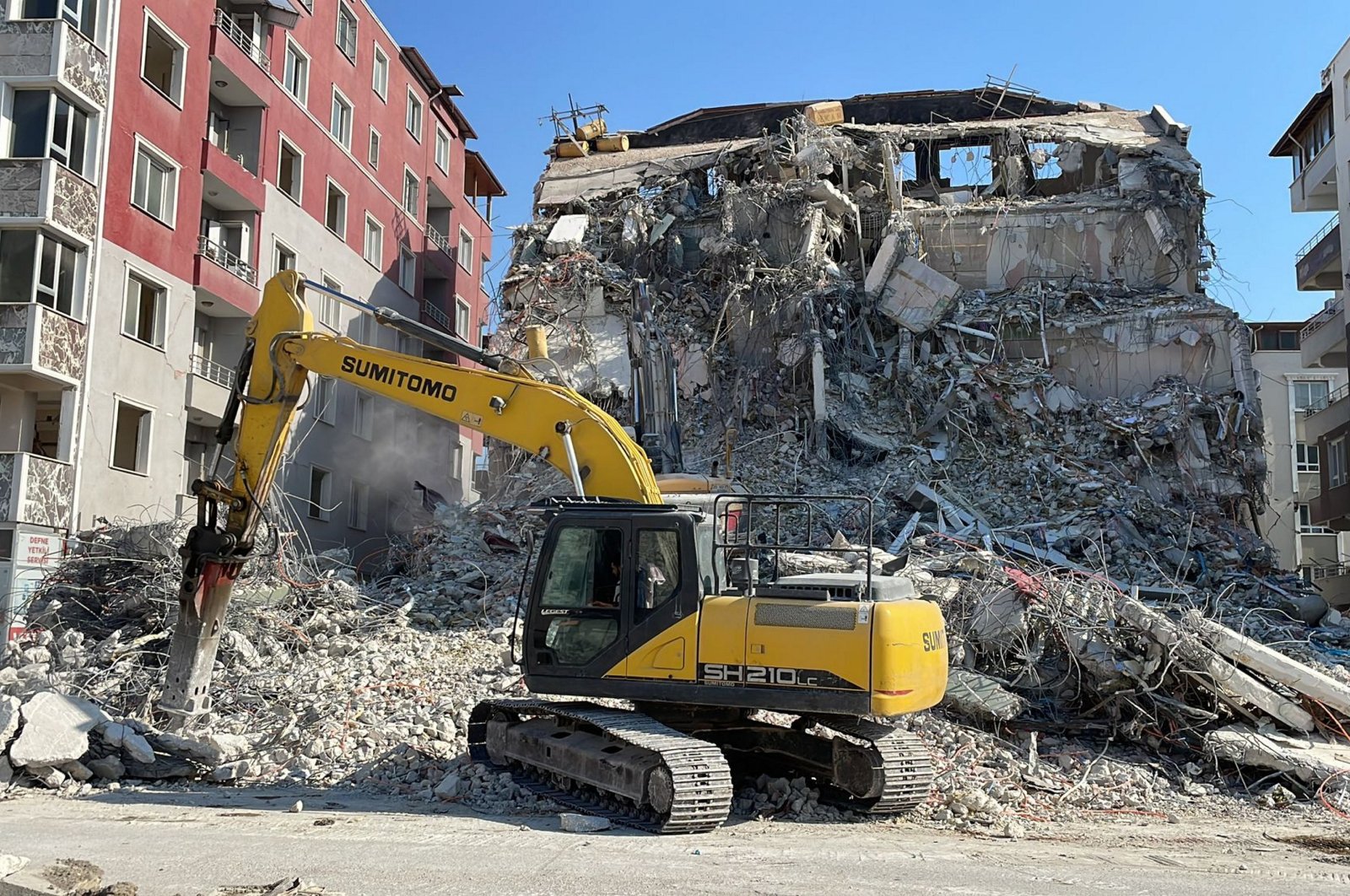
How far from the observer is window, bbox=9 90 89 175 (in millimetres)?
17922

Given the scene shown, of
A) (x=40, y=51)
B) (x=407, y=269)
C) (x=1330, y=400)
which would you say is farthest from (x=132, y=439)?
(x=1330, y=400)

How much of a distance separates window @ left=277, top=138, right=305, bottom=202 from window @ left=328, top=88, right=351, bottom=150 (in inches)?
82.8

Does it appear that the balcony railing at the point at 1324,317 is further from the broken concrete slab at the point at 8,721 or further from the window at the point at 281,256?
the broken concrete slab at the point at 8,721

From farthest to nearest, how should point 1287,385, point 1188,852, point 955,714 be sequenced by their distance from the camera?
point 1287,385, point 955,714, point 1188,852

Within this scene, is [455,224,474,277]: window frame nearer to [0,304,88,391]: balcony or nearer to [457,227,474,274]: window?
[457,227,474,274]: window

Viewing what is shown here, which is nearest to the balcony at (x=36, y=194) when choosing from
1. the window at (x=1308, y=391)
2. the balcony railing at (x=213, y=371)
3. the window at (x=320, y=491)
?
the balcony railing at (x=213, y=371)

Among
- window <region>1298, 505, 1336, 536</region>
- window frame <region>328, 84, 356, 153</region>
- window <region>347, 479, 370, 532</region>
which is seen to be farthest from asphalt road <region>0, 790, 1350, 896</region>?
window <region>1298, 505, 1336, 536</region>

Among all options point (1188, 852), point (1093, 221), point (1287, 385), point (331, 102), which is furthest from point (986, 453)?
point (1287, 385)

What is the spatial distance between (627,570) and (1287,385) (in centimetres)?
4188

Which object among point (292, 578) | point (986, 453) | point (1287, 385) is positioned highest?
point (1287, 385)

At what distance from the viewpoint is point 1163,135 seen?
1043 inches

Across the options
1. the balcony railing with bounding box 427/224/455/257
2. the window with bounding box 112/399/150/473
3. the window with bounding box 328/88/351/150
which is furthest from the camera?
the balcony railing with bounding box 427/224/455/257

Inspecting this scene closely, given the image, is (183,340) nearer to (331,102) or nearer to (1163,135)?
(331,102)

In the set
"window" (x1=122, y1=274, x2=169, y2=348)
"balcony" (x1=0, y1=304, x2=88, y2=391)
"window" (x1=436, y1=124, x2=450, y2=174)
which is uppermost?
"window" (x1=436, y1=124, x2=450, y2=174)
